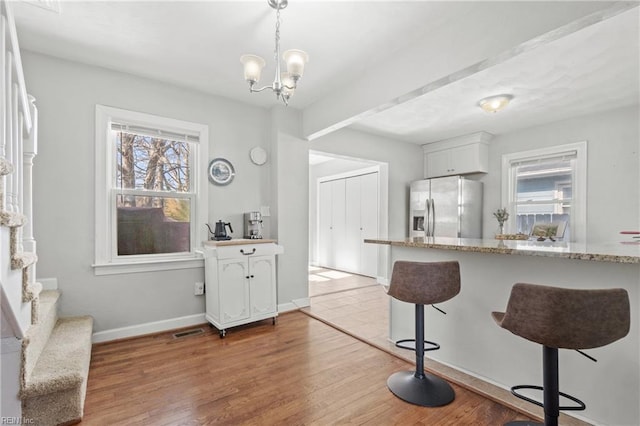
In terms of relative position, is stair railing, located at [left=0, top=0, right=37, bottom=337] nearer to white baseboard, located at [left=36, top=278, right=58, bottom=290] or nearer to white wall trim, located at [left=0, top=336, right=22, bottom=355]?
white wall trim, located at [left=0, top=336, right=22, bottom=355]

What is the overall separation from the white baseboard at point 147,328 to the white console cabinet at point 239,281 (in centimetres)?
18

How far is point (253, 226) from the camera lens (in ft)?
11.6

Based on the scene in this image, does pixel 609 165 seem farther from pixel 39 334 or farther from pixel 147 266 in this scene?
pixel 39 334

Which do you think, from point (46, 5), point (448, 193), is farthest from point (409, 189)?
point (46, 5)

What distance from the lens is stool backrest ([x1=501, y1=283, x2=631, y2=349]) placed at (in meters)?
1.25

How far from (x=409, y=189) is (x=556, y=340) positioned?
437 cm

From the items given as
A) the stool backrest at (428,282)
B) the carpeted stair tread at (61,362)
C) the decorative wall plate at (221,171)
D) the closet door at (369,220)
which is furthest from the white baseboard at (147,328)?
the closet door at (369,220)

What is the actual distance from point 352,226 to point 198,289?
3.66 metres

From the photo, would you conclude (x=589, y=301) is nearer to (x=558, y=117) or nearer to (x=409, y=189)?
(x=558, y=117)

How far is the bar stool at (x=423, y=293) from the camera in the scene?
1.92 meters

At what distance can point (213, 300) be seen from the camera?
122 inches

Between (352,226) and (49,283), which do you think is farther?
(352,226)

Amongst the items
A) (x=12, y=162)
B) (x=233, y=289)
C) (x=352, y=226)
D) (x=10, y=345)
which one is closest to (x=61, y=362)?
(x=10, y=345)

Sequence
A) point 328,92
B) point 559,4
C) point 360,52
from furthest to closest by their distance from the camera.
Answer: point 328,92 < point 360,52 < point 559,4
